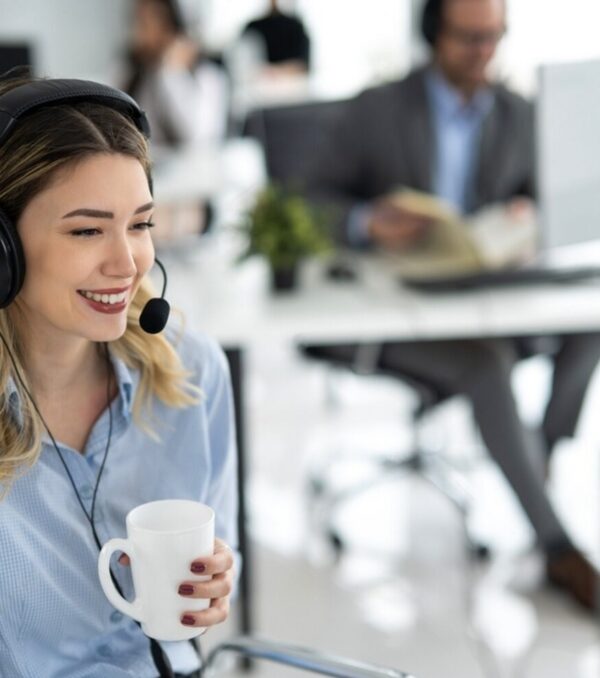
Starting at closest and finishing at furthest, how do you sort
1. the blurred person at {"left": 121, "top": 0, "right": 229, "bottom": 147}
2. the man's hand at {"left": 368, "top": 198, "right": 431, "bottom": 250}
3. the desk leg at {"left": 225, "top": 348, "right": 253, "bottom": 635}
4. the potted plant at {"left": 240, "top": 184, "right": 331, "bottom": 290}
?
1. the desk leg at {"left": 225, "top": 348, "right": 253, "bottom": 635}
2. the potted plant at {"left": 240, "top": 184, "right": 331, "bottom": 290}
3. the man's hand at {"left": 368, "top": 198, "right": 431, "bottom": 250}
4. the blurred person at {"left": 121, "top": 0, "right": 229, "bottom": 147}

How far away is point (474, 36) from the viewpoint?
259 centimetres

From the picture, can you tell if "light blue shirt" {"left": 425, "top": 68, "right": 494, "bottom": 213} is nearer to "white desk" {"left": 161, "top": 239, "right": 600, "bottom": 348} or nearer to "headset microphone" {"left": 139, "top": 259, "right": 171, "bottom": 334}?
"white desk" {"left": 161, "top": 239, "right": 600, "bottom": 348}

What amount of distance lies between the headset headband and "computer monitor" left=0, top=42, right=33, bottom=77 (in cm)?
180

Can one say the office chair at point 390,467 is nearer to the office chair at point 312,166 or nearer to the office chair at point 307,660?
the office chair at point 312,166

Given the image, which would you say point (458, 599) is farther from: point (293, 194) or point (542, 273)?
point (293, 194)

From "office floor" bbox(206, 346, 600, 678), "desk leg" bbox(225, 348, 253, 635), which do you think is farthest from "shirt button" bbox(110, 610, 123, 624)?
"office floor" bbox(206, 346, 600, 678)

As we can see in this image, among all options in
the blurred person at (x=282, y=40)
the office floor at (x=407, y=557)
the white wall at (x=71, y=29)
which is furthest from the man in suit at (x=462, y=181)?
the white wall at (x=71, y=29)

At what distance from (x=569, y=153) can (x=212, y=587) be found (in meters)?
1.24

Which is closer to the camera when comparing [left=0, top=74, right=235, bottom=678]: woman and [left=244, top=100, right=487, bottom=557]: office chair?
[left=0, top=74, right=235, bottom=678]: woman

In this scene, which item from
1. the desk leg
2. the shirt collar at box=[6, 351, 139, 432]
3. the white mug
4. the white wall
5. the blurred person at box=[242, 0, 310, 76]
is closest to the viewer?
the white mug

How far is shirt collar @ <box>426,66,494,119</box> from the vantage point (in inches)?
106

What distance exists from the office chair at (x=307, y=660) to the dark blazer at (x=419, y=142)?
1.61 metres

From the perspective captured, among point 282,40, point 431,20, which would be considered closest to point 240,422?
point 431,20

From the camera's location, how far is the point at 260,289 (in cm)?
225
